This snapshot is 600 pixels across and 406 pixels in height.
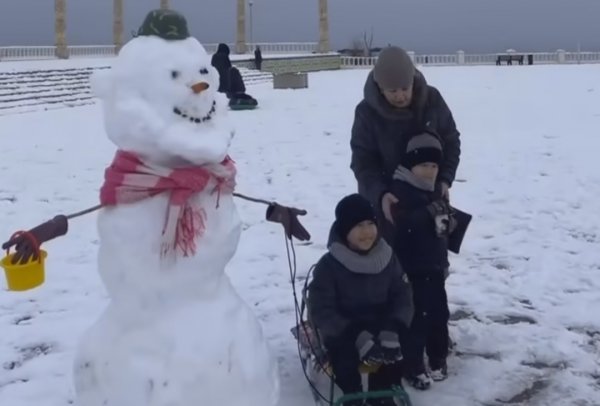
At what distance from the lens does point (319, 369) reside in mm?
4180

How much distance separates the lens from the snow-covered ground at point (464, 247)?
4.52 metres

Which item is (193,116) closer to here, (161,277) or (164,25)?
(164,25)

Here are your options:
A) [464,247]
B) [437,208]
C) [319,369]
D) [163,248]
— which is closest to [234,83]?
[464,247]

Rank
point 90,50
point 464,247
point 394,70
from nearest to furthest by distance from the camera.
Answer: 1. point 394,70
2. point 464,247
3. point 90,50

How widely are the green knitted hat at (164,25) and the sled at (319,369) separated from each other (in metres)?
1.38

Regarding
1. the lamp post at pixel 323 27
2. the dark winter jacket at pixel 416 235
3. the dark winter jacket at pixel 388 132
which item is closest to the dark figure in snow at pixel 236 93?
the dark winter jacket at pixel 388 132

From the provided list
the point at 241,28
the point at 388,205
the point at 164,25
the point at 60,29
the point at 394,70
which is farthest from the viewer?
the point at 241,28

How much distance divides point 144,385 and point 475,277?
3.52 m

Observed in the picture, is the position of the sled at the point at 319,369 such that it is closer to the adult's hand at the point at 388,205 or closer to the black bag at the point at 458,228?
→ the adult's hand at the point at 388,205

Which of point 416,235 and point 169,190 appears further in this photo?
point 416,235

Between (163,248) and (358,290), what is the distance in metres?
1.11

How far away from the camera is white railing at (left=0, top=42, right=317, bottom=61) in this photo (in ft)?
107

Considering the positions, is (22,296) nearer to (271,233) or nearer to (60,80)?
(271,233)

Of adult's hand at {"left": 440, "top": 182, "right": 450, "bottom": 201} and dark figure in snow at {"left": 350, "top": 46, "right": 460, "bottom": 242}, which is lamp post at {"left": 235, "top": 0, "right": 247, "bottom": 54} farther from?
adult's hand at {"left": 440, "top": 182, "right": 450, "bottom": 201}
